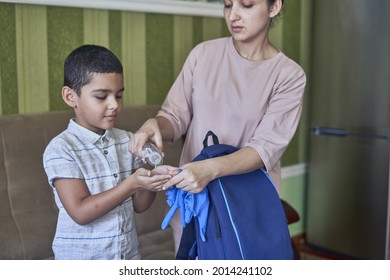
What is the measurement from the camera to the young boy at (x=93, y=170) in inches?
44.1

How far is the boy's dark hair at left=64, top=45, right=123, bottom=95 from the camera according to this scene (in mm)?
1132

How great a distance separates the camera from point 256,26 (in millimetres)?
1261

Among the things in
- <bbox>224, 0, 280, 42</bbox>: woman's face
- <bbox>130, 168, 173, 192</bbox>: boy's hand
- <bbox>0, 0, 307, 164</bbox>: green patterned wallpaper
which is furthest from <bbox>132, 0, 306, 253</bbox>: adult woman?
<bbox>0, 0, 307, 164</bbox>: green patterned wallpaper

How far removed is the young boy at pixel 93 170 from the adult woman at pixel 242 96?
0.33ft

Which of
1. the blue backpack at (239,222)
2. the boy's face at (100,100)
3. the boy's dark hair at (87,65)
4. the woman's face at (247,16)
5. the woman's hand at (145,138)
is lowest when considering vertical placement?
the blue backpack at (239,222)

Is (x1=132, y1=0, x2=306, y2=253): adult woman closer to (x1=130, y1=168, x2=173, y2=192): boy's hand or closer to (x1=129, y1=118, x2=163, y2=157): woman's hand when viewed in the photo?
(x1=129, y1=118, x2=163, y2=157): woman's hand

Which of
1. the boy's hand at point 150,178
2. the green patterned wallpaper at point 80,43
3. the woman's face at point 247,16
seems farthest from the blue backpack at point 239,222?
the green patterned wallpaper at point 80,43

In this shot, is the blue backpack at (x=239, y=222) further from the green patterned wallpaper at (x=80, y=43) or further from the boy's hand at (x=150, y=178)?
the green patterned wallpaper at (x=80, y=43)

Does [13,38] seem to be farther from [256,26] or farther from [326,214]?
[326,214]

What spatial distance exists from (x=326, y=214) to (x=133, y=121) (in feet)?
4.26

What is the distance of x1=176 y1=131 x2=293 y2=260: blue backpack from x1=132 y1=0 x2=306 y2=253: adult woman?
1.4 inches

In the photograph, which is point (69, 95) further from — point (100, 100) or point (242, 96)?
point (242, 96)

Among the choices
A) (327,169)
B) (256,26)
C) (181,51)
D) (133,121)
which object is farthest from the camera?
(327,169)
